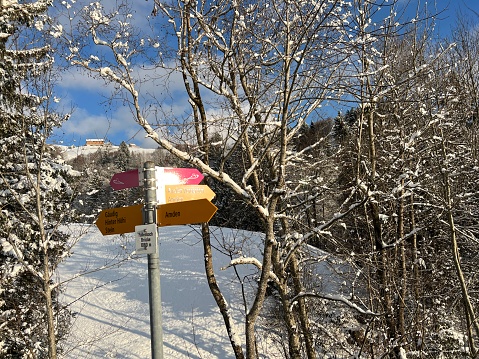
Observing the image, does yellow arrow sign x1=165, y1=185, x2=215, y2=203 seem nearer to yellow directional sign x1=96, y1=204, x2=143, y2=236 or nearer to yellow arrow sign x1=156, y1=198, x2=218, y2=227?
yellow arrow sign x1=156, y1=198, x2=218, y2=227

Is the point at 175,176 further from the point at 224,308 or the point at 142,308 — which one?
the point at 142,308

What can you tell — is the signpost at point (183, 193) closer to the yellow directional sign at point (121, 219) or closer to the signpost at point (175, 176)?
the signpost at point (175, 176)

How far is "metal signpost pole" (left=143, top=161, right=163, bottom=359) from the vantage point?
8.45 feet

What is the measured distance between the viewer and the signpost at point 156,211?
2.63 meters

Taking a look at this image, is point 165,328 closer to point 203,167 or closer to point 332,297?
point 332,297

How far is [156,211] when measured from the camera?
2803 millimetres

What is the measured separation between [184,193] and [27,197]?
5.62 meters

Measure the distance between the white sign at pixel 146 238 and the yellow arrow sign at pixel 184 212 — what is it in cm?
9

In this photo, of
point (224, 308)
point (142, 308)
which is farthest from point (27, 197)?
point (142, 308)

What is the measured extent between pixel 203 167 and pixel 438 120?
A: 406 cm

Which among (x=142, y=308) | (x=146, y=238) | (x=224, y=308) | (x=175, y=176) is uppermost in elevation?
(x=175, y=176)

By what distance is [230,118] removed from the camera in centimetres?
431

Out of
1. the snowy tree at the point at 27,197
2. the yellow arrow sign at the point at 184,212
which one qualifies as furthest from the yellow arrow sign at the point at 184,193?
the snowy tree at the point at 27,197

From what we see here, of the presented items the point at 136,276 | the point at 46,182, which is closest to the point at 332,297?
the point at 46,182
